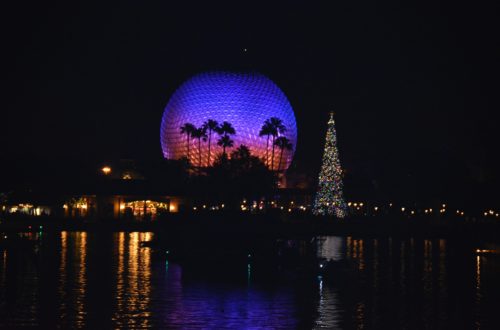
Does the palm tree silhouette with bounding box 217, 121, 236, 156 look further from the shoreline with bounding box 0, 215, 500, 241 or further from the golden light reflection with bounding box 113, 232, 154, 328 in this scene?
the golden light reflection with bounding box 113, 232, 154, 328

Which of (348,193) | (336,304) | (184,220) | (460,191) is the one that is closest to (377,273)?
(336,304)

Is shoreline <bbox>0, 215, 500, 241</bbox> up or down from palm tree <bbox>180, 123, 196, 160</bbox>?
down

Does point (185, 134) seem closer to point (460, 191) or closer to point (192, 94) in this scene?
point (192, 94)

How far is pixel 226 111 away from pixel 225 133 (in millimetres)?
7026

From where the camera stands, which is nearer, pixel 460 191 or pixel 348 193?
pixel 460 191

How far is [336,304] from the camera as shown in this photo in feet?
90.9

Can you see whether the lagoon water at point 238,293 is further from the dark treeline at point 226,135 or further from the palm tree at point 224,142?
the dark treeline at point 226,135

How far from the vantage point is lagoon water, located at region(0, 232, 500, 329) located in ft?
79.7

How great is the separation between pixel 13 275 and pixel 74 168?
70.0 metres

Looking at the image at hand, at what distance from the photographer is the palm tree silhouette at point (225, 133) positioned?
93.0m

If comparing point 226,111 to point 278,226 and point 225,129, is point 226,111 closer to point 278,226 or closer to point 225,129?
point 225,129

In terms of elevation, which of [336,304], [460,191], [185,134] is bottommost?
[336,304]

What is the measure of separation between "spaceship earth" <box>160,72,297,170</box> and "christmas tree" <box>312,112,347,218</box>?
820 inches

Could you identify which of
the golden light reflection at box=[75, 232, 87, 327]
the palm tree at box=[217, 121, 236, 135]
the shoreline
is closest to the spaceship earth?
the palm tree at box=[217, 121, 236, 135]
